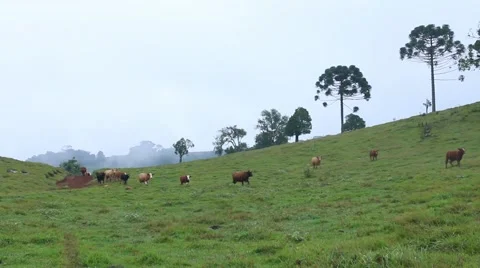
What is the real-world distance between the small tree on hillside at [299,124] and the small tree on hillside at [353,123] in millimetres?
11350

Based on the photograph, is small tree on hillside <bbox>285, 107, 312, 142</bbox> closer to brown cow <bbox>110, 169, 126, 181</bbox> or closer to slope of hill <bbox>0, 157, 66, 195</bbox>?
slope of hill <bbox>0, 157, 66, 195</bbox>

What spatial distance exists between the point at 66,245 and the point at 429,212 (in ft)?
38.4

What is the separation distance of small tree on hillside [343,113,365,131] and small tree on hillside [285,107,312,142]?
11350 mm

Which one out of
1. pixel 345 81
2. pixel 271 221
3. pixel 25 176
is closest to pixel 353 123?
pixel 345 81

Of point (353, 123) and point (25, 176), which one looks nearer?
point (25, 176)

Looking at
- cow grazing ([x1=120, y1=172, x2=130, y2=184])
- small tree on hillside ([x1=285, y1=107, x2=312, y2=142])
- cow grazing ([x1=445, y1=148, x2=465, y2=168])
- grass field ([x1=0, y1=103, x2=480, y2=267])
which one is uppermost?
small tree on hillside ([x1=285, y1=107, x2=312, y2=142])

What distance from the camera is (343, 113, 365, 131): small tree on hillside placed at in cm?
8750

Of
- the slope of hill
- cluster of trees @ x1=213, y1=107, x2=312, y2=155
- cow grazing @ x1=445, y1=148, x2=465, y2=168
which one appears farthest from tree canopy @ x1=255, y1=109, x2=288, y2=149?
cow grazing @ x1=445, y1=148, x2=465, y2=168

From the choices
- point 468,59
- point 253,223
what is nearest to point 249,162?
point 468,59

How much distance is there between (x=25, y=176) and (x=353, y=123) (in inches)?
2358

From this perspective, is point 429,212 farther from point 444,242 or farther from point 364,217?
point 444,242

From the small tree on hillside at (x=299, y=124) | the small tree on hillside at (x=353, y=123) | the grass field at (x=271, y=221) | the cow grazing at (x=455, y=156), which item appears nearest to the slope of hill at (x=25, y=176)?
the grass field at (x=271, y=221)

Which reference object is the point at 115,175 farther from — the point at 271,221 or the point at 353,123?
the point at 353,123

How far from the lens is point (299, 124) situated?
78.8 metres
